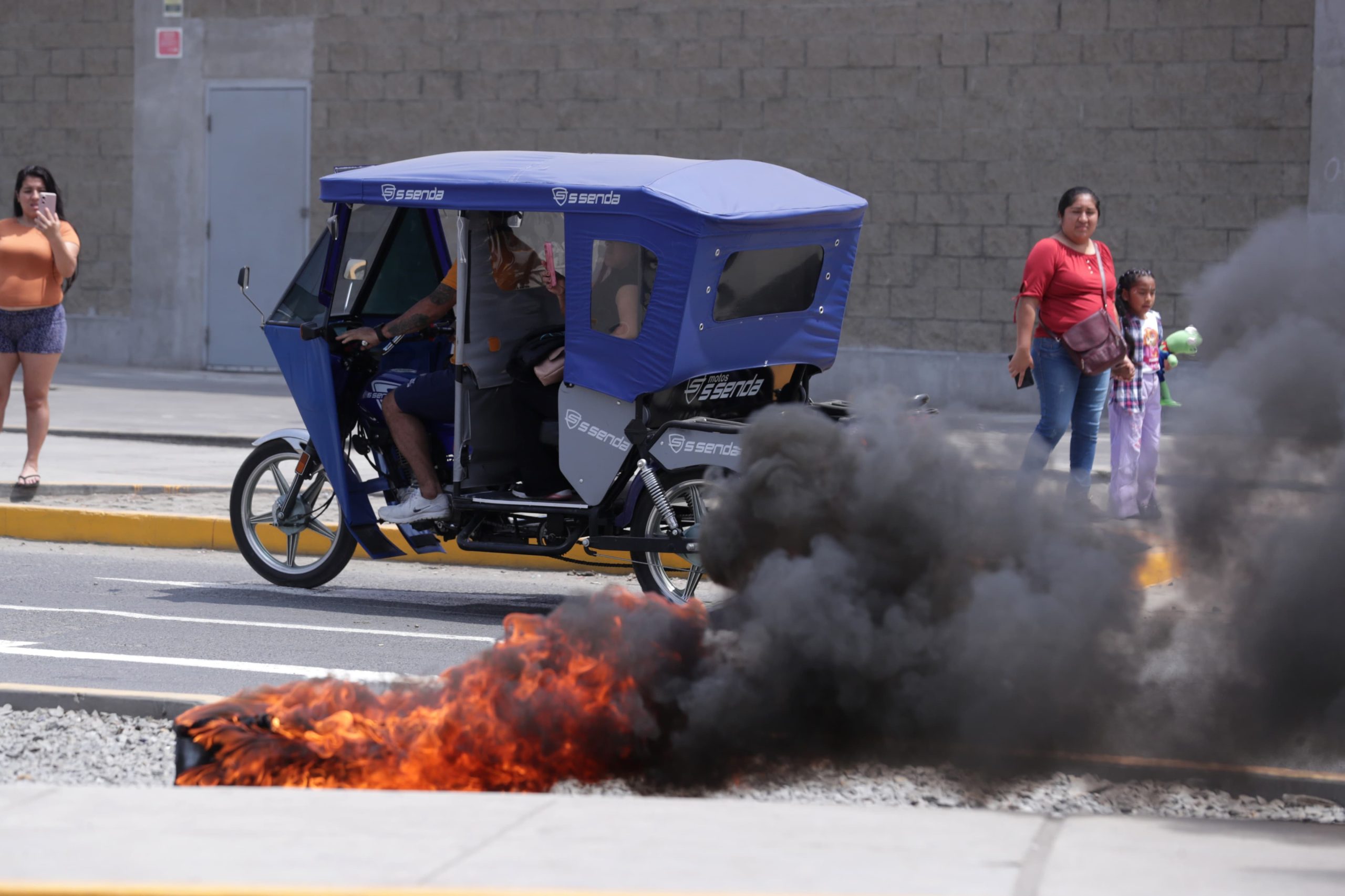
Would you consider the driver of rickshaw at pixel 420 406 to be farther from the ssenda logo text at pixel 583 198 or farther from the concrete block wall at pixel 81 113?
the concrete block wall at pixel 81 113

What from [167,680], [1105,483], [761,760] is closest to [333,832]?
[761,760]

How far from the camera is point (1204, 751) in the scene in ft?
16.6

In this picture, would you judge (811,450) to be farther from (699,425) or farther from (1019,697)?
(699,425)

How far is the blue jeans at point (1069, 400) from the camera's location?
30.5 feet

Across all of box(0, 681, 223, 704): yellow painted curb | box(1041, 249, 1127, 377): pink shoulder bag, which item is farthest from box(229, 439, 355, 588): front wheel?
box(1041, 249, 1127, 377): pink shoulder bag

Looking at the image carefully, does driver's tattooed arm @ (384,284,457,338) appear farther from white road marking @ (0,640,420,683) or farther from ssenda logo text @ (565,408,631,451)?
white road marking @ (0,640,420,683)

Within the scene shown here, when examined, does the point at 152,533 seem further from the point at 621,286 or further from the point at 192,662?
the point at 621,286

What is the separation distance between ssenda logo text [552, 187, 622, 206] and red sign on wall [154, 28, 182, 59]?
1412 cm

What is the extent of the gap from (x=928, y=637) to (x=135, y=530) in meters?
6.43

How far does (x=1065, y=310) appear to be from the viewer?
30.4 feet

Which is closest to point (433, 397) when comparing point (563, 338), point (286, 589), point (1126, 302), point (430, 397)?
point (430, 397)

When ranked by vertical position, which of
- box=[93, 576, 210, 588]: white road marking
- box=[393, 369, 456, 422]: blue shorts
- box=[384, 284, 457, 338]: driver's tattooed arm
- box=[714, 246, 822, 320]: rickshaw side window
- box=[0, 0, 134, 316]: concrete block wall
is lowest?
box=[93, 576, 210, 588]: white road marking

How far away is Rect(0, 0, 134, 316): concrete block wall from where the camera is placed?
20219mm

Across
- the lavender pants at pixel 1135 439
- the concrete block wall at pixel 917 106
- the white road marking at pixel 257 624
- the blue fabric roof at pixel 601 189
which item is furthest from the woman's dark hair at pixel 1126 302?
the concrete block wall at pixel 917 106
